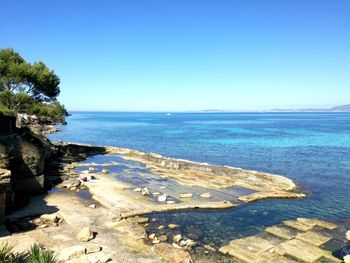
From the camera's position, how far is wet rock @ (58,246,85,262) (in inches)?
628

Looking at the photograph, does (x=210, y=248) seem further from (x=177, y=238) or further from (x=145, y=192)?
(x=145, y=192)

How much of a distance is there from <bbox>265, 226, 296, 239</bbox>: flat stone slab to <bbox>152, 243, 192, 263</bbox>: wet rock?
7.58m

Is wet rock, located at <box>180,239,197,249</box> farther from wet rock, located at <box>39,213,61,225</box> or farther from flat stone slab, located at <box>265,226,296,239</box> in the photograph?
wet rock, located at <box>39,213,61,225</box>

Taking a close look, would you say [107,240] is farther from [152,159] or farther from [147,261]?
A: [152,159]

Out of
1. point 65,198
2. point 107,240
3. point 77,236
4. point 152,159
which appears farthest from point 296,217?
point 152,159

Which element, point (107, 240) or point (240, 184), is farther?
point (240, 184)

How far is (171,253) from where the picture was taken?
56.4 ft

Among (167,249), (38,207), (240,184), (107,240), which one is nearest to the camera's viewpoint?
(167,249)

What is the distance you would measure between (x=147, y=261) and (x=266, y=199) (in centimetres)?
1684

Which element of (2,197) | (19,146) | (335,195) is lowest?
(335,195)

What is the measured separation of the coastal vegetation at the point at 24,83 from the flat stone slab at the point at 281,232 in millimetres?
33600

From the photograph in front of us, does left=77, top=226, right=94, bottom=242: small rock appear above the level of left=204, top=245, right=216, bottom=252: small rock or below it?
above

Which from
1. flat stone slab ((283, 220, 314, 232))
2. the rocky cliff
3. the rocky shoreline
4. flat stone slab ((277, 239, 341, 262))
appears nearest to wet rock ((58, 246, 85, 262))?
the rocky shoreline

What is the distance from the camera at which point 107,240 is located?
1906cm
